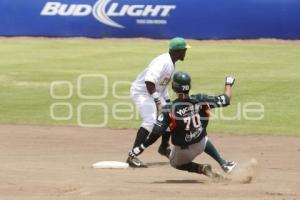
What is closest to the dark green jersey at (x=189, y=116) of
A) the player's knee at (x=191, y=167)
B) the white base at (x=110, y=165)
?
the player's knee at (x=191, y=167)

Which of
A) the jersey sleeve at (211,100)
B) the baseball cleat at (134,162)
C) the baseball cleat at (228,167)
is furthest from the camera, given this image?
the baseball cleat at (134,162)

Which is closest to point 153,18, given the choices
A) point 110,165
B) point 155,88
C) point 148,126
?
point 148,126

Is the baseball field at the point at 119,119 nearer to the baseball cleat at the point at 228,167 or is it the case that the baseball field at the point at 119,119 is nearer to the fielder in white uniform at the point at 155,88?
the baseball cleat at the point at 228,167

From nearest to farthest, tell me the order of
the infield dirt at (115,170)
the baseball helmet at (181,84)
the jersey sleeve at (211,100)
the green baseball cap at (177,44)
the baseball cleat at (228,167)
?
the infield dirt at (115,170) → the baseball helmet at (181,84) → the jersey sleeve at (211,100) → the baseball cleat at (228,167) → the green baseball cap at (177,44)

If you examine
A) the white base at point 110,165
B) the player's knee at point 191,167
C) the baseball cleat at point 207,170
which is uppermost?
the baseball cleat at point 207,170

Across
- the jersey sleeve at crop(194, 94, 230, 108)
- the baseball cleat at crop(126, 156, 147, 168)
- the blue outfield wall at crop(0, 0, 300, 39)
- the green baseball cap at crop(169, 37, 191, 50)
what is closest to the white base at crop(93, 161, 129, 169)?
the baseball cleat at crop(126, 156, 147, 168)

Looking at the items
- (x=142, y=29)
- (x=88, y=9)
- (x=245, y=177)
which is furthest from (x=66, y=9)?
(x=245, y=177)

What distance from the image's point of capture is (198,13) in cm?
3153

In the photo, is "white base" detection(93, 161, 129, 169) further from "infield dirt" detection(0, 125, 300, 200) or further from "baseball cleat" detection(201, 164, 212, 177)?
"baseball cleat" detection(201, 164, 212, 177)

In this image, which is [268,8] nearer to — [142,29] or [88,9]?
[142,29]

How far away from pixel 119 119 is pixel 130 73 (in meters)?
7.03

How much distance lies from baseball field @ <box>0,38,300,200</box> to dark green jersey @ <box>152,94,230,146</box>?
1.72 ft

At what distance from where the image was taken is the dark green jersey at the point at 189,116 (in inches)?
380

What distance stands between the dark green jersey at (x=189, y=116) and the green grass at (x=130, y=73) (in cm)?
530
